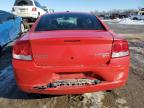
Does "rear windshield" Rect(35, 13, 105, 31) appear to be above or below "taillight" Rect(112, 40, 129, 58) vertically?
above

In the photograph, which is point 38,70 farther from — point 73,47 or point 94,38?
point 94,38

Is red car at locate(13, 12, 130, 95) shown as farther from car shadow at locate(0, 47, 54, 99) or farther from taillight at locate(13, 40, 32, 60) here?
car shadow at locate(0, 47, 54, 99)

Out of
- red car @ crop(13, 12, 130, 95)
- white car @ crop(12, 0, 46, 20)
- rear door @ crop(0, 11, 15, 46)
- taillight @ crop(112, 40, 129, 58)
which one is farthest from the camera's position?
white car @ crop(12, 0, 46, 20)

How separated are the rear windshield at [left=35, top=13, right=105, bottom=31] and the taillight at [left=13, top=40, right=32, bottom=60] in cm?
84

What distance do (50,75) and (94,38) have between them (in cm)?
85

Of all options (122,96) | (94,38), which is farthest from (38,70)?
(122,96)

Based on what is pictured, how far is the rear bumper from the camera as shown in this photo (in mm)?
4520

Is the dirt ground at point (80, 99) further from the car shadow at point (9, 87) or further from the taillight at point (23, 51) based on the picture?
the taillight at point (23, 51)

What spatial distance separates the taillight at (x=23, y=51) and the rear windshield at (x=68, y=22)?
84 centimetres

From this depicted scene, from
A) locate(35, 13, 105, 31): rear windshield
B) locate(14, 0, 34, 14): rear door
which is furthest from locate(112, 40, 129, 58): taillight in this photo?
locate(14, 0, 34, 14): rear door

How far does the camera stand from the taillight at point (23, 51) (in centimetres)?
461

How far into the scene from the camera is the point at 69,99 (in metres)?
5.30

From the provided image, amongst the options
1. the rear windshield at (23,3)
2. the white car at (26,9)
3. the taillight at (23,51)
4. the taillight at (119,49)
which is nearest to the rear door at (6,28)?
the taillight at (23,51)

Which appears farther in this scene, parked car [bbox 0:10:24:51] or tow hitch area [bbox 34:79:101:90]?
parked car [bbox 0:10:24:51]
